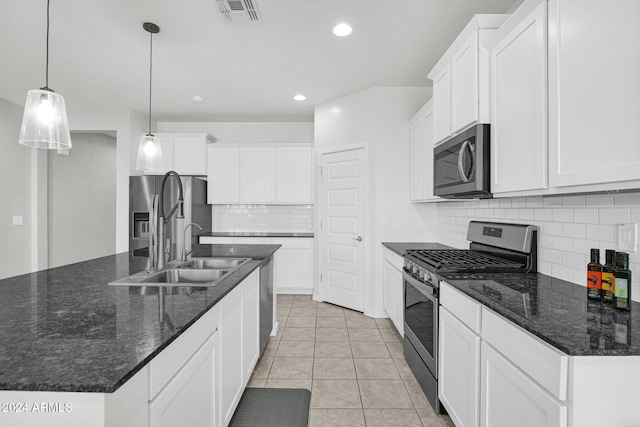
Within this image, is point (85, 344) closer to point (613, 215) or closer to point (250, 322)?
point (250, 322)

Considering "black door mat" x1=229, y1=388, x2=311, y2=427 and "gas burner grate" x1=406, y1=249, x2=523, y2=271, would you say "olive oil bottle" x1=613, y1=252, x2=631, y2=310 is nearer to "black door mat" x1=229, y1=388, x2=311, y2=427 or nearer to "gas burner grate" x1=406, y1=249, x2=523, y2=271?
"gas burner grate" x1=406, y1=249, x2=523, y2=271

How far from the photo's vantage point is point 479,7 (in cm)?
234

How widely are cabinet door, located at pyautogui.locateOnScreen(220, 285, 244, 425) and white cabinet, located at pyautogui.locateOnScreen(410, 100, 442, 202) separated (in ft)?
6.61

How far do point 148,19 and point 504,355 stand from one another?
3.13 meters

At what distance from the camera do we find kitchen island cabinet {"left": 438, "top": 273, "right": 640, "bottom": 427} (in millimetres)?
919

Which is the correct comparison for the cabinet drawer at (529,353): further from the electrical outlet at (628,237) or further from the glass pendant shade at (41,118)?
the glass pendant shade at (41,118)

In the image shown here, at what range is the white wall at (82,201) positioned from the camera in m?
5.07

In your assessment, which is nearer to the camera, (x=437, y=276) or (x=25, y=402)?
(x=25, y=402)

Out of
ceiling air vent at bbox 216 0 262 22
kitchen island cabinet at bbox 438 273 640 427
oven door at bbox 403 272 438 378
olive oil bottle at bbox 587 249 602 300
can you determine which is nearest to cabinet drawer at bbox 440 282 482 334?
kitchen island cabinet at bbox 438 273 640 427

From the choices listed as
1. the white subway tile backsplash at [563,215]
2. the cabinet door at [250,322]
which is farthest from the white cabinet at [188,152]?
the white subway tile backsplash at [563,215]

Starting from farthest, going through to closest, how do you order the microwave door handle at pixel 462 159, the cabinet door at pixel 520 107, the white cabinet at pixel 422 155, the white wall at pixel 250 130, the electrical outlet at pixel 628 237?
the white wall at pixel 250 130 < the white cabinet at pixel 422 155 < the microwave door handle at pixel 462 159 < the cabinet door at pixel 520 107 < the electrical outlet at pixel 628 237

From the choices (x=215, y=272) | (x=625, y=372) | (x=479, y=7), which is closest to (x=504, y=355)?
(x=625, y=372)

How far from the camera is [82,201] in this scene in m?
5.55

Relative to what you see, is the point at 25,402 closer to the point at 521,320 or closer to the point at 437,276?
the point at 521,320
